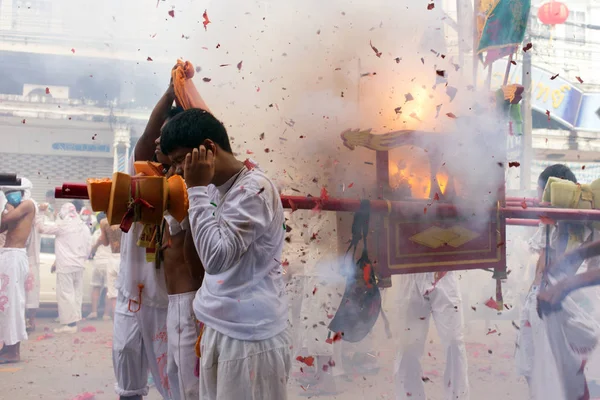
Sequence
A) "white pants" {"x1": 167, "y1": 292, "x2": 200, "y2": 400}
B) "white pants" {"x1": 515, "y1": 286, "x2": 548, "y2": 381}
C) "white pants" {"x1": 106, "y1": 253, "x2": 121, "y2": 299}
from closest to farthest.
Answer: "white pants" {"x1": 167, "y1": 292, "x2": 200, "y2": 400}
"white pants" {"x1": 515, "y1": 286, "x2": 548, "y2": 381}
"white pants" {"x1": 106, "y1": 253, "x2": 121, "y2": 299}

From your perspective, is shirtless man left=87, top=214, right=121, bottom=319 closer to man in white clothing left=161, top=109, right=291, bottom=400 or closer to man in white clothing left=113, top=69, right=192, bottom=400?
man in white clothing left=113, top=69, right=192, bottom=400

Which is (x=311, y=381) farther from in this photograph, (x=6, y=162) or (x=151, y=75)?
(x=6, y=162)

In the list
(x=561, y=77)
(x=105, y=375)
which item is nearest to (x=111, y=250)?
(x=105, y=375)

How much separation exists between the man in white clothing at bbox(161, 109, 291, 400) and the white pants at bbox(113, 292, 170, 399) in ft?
2.02

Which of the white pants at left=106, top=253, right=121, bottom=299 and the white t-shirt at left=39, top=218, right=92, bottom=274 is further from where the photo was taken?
the white pants at left=106, top=253, right=121, bottom=299

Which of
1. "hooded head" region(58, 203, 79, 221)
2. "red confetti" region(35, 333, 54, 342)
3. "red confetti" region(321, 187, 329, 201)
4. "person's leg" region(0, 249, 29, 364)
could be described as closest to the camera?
"red confetti" region(321, 187, 329, 201)

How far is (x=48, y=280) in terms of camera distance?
28.8ft

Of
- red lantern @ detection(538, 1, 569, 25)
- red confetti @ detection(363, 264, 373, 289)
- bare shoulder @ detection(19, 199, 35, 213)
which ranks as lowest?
red confetti @ detection(363, 264, 373, 289)

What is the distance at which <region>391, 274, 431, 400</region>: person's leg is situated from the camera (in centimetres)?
364

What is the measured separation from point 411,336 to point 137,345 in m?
1.94

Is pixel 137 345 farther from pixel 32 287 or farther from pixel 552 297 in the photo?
pixel 32 287

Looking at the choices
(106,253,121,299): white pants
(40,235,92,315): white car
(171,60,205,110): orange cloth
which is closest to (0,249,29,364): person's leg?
(106,253,121,299): white pants

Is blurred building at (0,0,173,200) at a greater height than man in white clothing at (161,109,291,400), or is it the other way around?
blurred building at (0,0,173,200)

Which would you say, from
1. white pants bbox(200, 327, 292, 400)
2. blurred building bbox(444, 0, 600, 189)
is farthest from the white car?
white pants bbox(200, 327, 292, 400)
